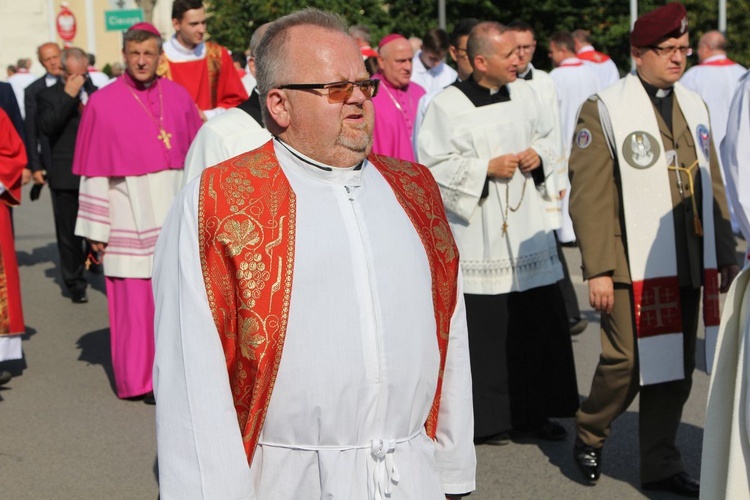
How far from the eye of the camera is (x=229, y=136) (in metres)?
5.59

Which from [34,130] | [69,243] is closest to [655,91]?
[69,243]

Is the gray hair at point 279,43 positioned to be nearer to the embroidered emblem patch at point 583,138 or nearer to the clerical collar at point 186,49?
the embroidered emblem patch at point 583,138

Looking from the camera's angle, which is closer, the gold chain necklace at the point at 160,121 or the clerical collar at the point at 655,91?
the clerical collar at the point at 655,91

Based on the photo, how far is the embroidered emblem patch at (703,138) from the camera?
562cm

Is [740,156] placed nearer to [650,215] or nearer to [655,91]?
[650,215]

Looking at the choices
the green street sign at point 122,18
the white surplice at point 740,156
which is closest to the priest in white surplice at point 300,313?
the white surplice at point 740,156

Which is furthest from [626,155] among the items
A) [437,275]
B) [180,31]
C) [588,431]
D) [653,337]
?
[180,31]

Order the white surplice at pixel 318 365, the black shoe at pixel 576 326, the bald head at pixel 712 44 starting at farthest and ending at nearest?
1. the bald head at pixel 712 44
2. the black shoe at pixel 576 326
3. the white surplice at pixel 318 365

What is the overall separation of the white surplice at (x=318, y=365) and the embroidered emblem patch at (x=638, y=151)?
2560 millimetres

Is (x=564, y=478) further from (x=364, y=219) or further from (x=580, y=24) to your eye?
(x=580, y=24)

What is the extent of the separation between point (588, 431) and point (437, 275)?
2735 millimetres

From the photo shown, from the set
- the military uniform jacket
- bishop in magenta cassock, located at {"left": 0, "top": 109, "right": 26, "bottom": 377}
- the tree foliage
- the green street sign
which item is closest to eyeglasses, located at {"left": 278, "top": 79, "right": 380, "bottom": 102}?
the military uniform jacket

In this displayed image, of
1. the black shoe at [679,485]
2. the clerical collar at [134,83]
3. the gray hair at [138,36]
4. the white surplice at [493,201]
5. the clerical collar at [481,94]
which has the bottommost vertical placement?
the black shoe at [679,485]

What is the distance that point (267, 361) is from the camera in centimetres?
303
